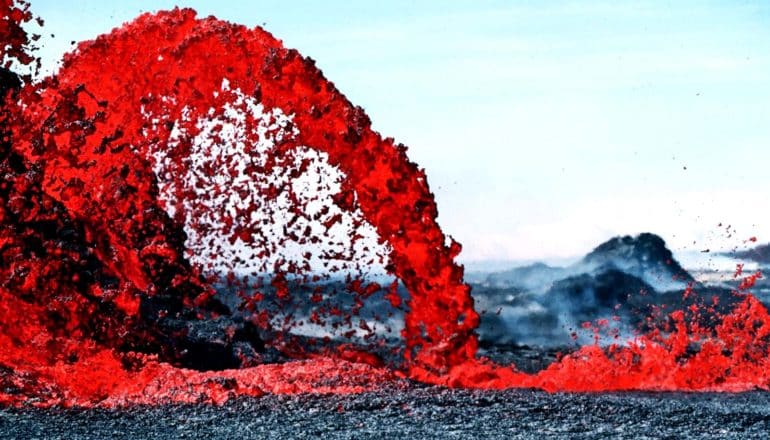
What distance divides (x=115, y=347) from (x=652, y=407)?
27.6 feet

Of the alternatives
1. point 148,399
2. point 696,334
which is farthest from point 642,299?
point 148,399

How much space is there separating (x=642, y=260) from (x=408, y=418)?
64.8ft

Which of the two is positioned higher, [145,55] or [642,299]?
[145,55]

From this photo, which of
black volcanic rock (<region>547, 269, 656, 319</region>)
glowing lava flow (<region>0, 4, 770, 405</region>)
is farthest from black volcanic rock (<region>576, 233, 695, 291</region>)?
glowing lava flow (<region>0, 4, 770, 405</region>)

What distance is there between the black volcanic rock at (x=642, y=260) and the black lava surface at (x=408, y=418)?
52.9 ft

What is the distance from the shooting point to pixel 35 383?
518 inches

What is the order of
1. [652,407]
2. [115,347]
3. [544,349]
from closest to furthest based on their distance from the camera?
[652,407]
[115,347]
[544,349]

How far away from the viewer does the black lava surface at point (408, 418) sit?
9719 mm

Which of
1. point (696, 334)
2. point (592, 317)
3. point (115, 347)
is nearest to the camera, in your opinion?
point (115, 347)

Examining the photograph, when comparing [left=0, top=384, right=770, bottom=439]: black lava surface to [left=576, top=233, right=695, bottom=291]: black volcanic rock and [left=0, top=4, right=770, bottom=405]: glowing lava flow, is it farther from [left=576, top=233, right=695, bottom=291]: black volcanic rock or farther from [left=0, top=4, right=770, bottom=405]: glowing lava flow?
[left=576, top=233, right=695, bottom=291]: black volcanic rock

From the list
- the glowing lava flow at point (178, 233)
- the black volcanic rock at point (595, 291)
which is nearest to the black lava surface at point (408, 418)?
the glowing lava flow at point (178, 233)

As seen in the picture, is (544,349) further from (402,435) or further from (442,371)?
(402,435)

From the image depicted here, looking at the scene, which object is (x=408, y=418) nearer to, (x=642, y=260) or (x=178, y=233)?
(x=178, y=233)

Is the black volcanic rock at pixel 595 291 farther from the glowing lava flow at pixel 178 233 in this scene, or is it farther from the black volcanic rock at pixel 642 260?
the glowing lava flow at pixel 178 233
